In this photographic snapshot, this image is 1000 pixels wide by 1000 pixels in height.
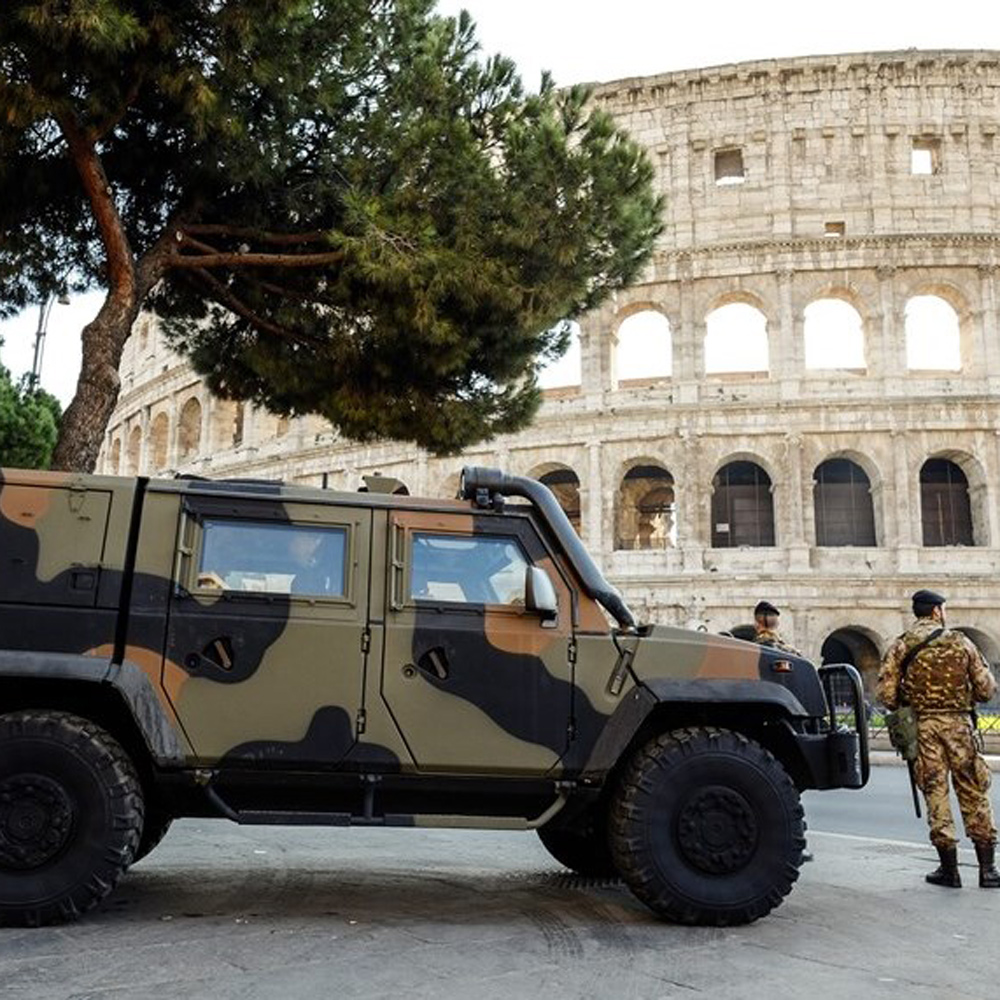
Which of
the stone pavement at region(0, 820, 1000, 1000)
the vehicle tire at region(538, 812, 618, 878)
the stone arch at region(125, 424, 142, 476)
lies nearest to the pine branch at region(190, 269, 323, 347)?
the stone pavement at region(0, 820, 1000, 1000)

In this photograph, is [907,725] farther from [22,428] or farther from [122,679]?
[22,428]

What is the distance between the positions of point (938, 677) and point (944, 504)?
22393mm

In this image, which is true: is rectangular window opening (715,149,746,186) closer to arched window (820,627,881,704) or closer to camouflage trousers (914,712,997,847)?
arched window (820,627,881,704)

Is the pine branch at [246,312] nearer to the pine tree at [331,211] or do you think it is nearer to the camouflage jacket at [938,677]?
the pine tree at [331,211]

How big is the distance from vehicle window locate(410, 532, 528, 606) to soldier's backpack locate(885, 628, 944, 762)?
2.65 m

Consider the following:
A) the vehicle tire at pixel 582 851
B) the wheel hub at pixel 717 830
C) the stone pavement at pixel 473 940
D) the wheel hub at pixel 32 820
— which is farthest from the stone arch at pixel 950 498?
the wheel hub at pixel 32 820

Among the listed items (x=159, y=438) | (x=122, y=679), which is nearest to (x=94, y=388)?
(x=122, y=679)

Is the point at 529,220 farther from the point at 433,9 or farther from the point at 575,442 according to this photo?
the point at 575,442

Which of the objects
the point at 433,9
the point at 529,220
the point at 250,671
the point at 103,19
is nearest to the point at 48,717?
the point at 250,671

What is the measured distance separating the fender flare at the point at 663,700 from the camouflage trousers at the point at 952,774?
1504 millimetres

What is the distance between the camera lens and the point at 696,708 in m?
4.85

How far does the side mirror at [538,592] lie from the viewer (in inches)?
181

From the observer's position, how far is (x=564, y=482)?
2862 centimetres

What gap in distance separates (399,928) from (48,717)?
5.78ft
